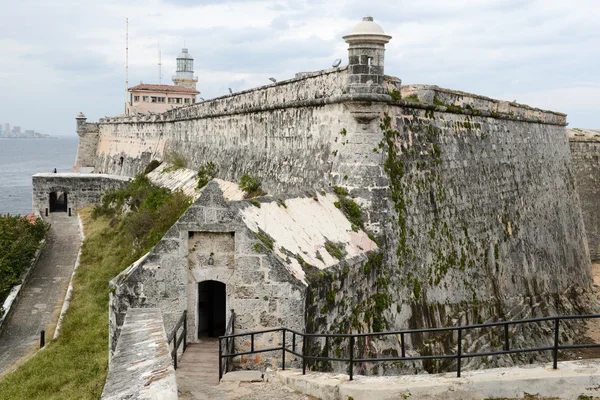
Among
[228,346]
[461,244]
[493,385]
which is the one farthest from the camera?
[461,244]

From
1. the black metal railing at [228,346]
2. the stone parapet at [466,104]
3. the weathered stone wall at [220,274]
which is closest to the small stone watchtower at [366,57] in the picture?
the stone parapet at [466,104]

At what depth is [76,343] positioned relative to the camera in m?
16.8

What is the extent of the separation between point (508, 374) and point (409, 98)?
9.49 metres

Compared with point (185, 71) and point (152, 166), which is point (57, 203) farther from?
point (185, 71)

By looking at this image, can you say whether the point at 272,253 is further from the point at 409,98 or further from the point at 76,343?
the point at 76,343

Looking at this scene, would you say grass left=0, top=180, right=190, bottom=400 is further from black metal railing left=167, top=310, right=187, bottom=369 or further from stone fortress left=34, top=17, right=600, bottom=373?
black metal railing left=167, top=310, right=187, bottom=369

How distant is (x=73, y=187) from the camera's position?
A: 129 feet

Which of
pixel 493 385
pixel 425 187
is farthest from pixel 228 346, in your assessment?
pixel 425 187

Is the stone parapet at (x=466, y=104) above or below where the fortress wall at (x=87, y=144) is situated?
below

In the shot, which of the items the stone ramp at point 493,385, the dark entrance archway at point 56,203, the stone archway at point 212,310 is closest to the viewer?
the stone ramp at point 493,385

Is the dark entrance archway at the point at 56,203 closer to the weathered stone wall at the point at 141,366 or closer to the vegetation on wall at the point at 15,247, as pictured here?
the vegetation on wall at the point at 15,247

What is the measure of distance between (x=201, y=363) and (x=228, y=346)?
1.29 ft

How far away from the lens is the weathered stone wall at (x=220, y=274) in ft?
29.8

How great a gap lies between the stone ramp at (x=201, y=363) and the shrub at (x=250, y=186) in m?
8.47
